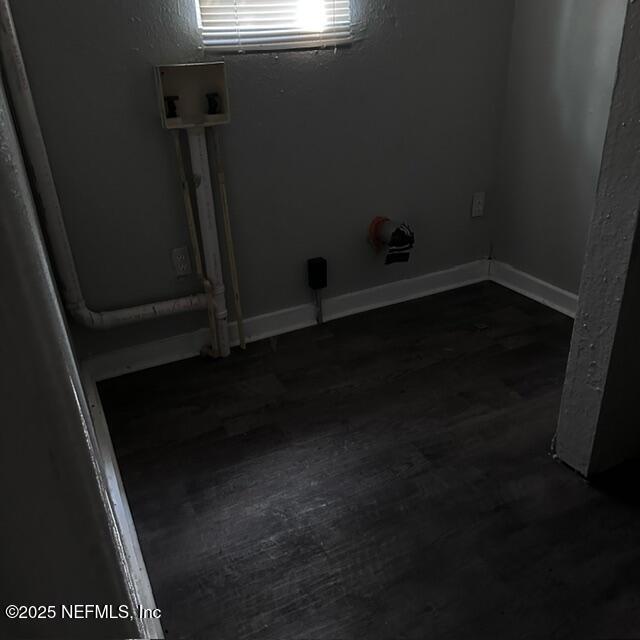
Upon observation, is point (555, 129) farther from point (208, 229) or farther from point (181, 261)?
point (181, 261)

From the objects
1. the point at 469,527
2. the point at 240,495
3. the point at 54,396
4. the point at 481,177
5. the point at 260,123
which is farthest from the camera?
the point at 481,177

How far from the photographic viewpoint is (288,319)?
8.39ft

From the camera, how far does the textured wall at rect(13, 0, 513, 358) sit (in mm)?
1900

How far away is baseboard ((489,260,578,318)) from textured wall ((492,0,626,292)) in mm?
34

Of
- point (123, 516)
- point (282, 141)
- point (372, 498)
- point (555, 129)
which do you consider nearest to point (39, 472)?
point (123, 516)

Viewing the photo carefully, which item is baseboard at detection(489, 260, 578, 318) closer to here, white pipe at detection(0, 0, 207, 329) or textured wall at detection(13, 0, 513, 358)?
textured wall at detection(13, 0, 513, 358)

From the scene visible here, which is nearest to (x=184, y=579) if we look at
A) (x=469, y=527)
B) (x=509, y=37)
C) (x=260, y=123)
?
(x=469, y=527)

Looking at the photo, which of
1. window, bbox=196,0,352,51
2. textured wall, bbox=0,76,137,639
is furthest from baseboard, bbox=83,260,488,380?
textured wall, bbox=0,76,137,639

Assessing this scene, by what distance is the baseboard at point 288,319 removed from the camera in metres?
2.28

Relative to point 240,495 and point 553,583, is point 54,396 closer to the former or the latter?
point 240,495

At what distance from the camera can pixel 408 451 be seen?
5.83ft

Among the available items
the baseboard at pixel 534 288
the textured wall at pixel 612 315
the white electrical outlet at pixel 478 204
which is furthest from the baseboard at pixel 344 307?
the textured wall at pixel 612 315

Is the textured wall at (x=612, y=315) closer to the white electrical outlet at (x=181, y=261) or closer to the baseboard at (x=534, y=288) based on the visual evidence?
the baseboard at (x=534, y=288)

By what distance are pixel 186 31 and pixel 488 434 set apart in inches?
68.5
